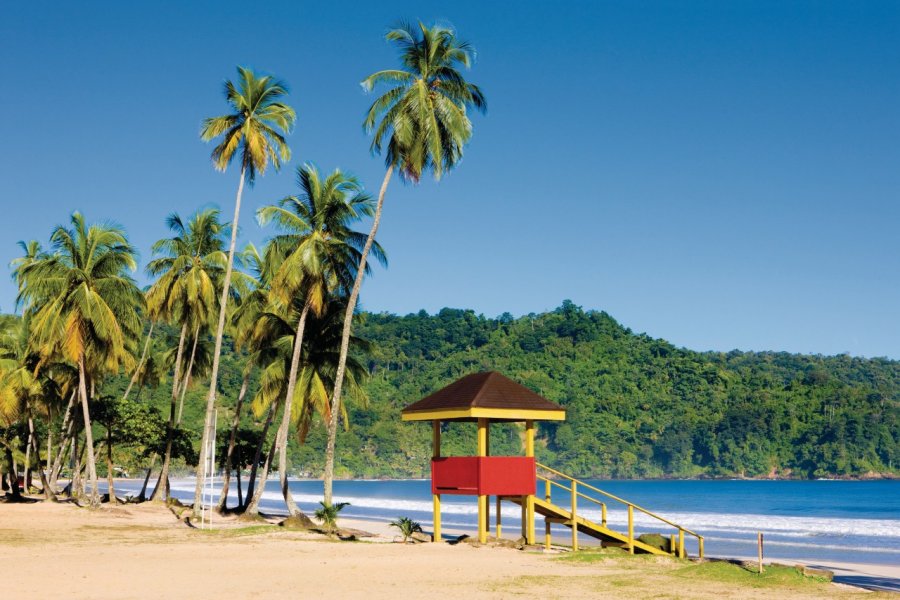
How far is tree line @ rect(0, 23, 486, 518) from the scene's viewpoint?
3144 cm

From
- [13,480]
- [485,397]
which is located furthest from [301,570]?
[13,480]

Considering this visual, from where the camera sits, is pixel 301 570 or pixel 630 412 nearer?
pixel 301 570

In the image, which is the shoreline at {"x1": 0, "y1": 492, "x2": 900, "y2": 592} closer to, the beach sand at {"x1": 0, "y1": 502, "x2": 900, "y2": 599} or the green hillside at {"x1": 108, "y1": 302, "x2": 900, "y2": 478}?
the beach sand at {"x1": 0, "y1": 502, "x2": 900, "y2": 599}

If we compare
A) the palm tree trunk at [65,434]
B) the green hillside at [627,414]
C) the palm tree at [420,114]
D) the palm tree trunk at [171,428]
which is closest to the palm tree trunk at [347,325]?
the palm tree at [420,114]

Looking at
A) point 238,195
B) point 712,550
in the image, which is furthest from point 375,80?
point 712,550

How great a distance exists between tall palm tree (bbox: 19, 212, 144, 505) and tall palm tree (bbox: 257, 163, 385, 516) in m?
6.90

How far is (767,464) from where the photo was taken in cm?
16788

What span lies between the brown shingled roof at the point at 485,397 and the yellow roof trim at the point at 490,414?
87 mm

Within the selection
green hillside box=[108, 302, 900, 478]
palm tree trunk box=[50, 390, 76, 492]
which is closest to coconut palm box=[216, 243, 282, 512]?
palm tree trunk box=[50, 390, 76, 492]

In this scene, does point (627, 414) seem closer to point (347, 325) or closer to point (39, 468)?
point (39, 468)

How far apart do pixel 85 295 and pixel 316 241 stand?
921 centimetres

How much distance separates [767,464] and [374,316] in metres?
79.1

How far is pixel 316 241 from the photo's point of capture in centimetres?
3238

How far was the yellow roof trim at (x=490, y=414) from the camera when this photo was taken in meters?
26.6
